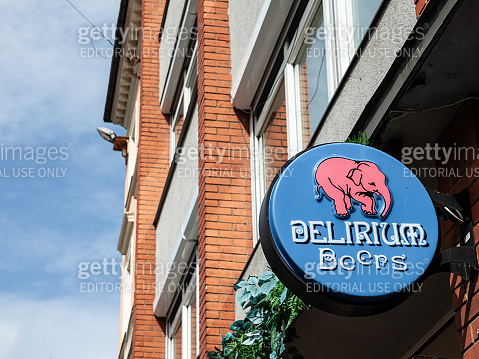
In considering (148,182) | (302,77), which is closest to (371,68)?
(302,77)

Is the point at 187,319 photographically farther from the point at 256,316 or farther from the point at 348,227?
the point at 348,227

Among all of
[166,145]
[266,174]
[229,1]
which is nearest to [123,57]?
[166,145]

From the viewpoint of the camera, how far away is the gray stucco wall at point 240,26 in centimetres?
920

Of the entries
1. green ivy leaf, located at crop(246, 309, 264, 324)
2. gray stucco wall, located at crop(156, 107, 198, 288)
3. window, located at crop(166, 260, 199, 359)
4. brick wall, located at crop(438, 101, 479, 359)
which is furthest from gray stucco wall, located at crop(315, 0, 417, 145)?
window, located at crop(166, 260, 199, 359)

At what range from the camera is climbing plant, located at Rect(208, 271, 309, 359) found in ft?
20.9

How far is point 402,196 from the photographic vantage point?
15.5ft

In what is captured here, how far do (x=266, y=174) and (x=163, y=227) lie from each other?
16.7 ft

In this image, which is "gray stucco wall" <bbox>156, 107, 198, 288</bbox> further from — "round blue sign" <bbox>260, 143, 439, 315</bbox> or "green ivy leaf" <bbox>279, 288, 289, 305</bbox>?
"round blue sign" <bbox>260, 143, 439, 315</bbox>

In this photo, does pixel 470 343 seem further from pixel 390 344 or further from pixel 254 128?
pixel 254 128

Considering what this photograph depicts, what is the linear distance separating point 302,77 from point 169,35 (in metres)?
7.11

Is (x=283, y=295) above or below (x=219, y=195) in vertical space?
below

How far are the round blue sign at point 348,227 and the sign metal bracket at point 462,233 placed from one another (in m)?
0.11

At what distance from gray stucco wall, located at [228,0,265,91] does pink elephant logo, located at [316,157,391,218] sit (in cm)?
437

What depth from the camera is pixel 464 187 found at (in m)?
4.84
